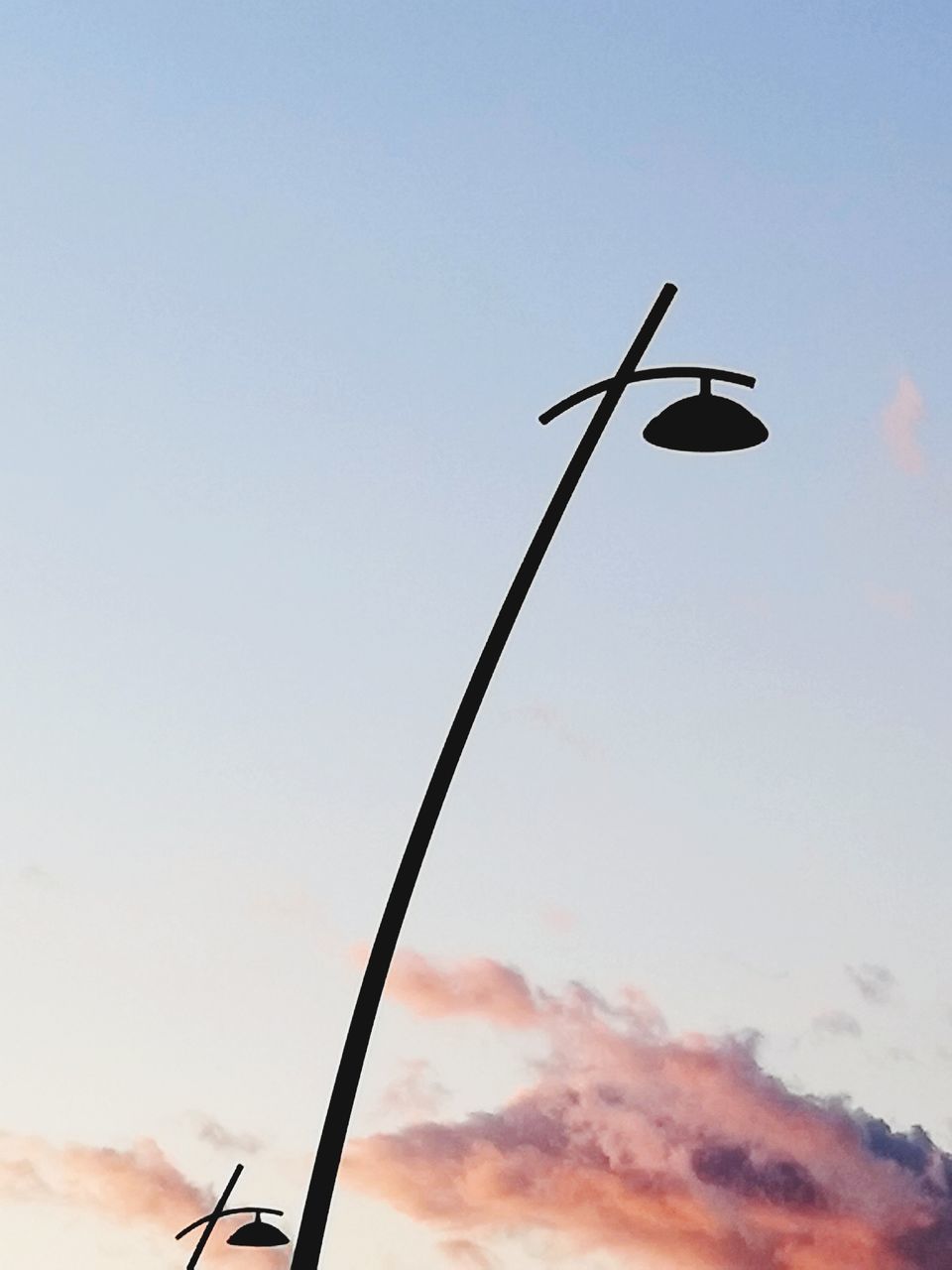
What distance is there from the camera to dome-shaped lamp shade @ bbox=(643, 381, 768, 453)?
1560 cm

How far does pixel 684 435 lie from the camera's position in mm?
15719

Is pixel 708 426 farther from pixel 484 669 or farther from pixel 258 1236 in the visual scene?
pixel 258 1236

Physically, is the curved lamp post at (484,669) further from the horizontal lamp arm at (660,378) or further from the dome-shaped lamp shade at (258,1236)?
the dome-shaped lamp shade at (258,1236)

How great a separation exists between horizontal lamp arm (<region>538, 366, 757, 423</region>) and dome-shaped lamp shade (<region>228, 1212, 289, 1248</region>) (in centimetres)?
1695

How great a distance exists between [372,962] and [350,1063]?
731 millimetres

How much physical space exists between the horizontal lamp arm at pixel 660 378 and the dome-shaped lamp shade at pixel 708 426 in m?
0.34

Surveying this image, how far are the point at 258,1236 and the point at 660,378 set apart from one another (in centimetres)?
1808

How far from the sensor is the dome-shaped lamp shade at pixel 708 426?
15.6 meters

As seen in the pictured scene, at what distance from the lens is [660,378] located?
16500 mm

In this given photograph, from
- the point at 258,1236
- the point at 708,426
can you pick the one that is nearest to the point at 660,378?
the point at 708,426

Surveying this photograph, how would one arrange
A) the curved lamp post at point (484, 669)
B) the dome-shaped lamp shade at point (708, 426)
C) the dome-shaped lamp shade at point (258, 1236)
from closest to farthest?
1. the curved lamp post at point (484, 669)
2. the dome-shaped lamp shade at point (708, 426)
3. the dome-shaped lamp shade at point (258, 1236)

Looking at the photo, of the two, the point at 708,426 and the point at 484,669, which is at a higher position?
the point at 708,426

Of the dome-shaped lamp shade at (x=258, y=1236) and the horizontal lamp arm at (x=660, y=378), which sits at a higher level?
the horizontal lamp arm at (x=660, y=378)

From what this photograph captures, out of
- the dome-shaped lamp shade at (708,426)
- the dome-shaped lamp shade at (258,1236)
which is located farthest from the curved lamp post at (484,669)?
the dome-shaped lamp shade at (258,1236)
